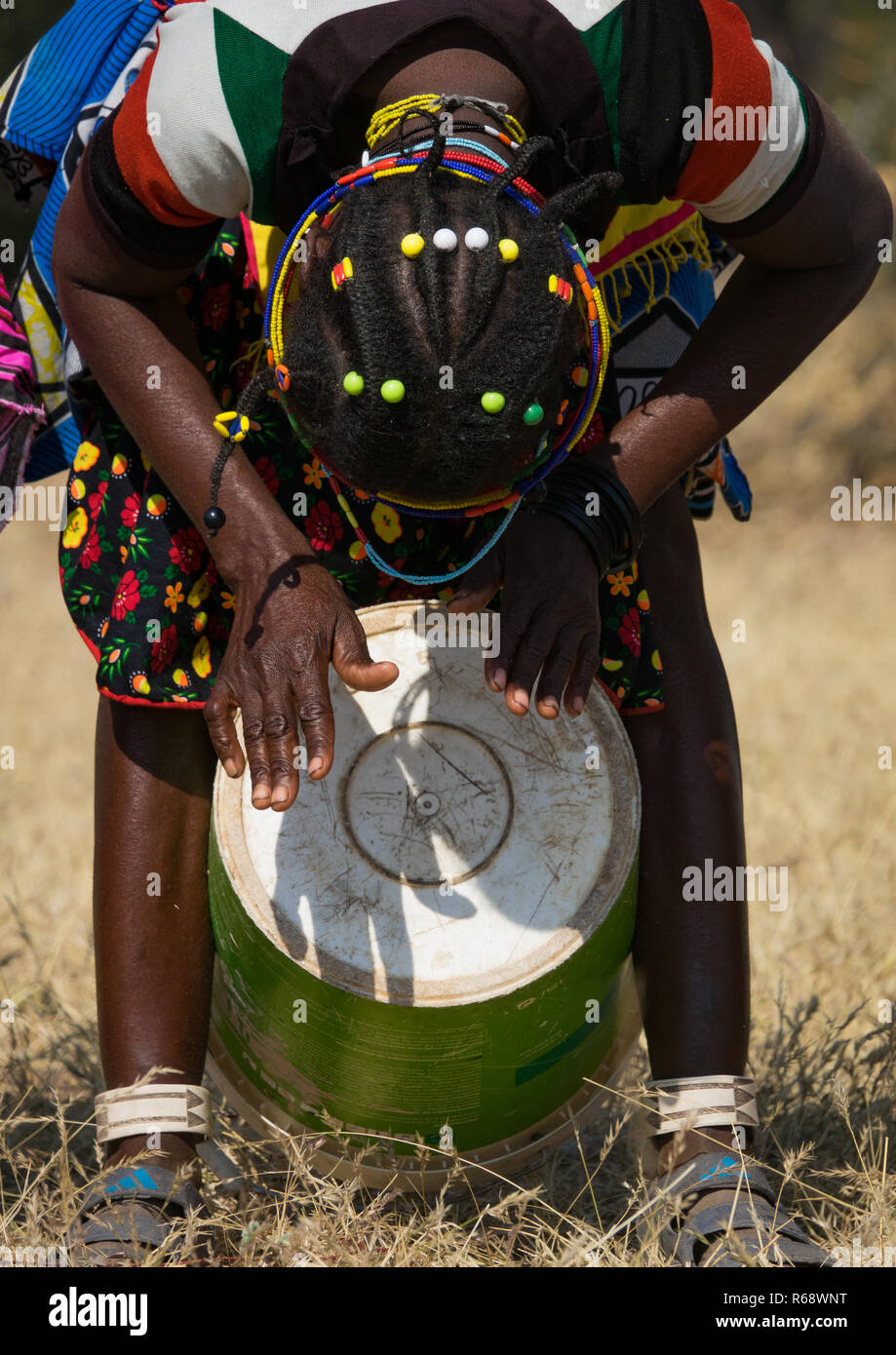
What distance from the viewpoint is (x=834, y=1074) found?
2.87m

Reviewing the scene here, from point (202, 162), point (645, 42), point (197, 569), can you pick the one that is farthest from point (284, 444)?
point (645, 42)

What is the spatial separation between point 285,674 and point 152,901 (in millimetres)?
585

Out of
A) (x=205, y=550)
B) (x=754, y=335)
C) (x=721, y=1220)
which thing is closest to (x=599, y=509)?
(x=754, y=335)

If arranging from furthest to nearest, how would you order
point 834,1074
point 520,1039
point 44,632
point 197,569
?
point 44,632 < point 834,1074 < point 197,569 < point 520,1039

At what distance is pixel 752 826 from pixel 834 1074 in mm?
1278

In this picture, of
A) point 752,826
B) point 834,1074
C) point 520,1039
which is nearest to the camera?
point 520,1039

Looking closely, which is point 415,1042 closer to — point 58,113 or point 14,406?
point 14,406

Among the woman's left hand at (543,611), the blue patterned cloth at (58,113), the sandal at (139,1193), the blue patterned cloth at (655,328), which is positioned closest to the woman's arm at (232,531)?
the woman's left hand at (543,611)

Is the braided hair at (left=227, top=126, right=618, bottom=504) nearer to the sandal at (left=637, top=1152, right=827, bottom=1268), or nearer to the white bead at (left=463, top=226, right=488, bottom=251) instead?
the white bead at (left=463, top=226, right=488, bottom=251)

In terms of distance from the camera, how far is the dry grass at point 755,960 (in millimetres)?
2287

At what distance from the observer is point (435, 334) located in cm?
181

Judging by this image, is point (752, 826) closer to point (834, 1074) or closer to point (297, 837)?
point (834, 1074)

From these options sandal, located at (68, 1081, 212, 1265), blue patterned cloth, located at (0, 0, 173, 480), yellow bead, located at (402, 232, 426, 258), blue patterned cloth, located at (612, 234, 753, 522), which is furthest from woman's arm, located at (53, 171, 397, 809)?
blue patterned cloth, located at (612, 234, 753, 522)

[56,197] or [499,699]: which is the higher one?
[56,197]
